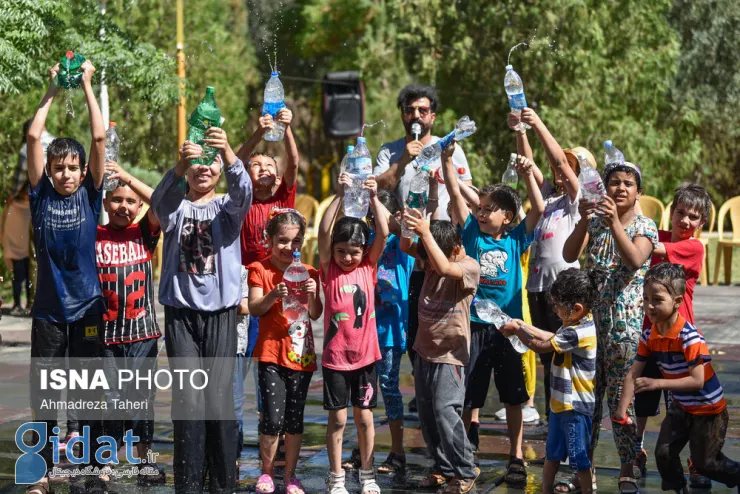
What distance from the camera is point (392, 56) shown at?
3033cm

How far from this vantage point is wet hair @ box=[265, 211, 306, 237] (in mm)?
6379

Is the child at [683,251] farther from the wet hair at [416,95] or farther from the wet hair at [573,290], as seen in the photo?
the wet hair at [416,95]

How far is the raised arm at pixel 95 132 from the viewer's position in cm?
593

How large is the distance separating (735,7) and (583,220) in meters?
23.8

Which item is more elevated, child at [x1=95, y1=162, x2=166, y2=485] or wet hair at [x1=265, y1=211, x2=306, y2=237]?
wet hair at [x1=265, y1=211, x2=306, y2=237]

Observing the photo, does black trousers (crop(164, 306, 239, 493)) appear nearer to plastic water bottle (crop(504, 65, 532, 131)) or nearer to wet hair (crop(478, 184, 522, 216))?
wet hair (crop(478, 184, 522, 216))

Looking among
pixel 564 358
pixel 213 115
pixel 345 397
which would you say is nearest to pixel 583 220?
pixel 564 358

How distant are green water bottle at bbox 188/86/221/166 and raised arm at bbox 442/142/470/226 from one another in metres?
1.48

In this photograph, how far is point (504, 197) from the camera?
675cm

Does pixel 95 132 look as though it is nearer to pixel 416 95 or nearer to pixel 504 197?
pixel 416 95

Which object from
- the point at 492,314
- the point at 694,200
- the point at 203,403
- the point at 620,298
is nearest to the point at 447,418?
the point at 492,314

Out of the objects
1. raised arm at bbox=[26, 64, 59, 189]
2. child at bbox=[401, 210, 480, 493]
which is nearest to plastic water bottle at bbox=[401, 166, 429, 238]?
child at bbox=[401, 210, 480, 493]

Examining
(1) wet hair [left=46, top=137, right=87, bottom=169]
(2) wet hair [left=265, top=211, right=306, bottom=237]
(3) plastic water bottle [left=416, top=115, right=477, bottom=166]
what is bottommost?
(2) wet hair [left=265, top=211, right=306, bottom=237]

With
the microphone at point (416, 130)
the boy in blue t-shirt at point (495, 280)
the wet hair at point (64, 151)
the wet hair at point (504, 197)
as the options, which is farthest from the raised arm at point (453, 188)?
the wet hair at point (64, 151)
